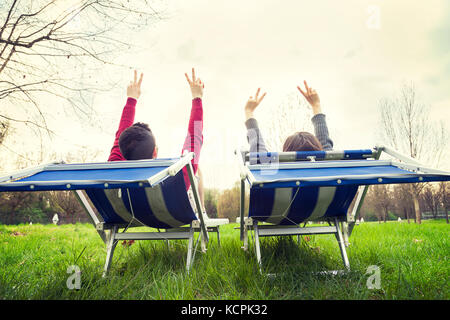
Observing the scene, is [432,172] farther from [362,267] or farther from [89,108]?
[89,108]

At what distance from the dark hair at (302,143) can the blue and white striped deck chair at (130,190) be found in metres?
0.91

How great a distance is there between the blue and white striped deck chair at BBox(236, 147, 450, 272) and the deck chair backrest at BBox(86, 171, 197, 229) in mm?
503

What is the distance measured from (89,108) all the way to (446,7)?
5990 millimetres

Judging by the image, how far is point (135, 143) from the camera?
6.79ft

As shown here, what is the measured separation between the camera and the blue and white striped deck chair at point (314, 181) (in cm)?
139

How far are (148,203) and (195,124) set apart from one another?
917mm

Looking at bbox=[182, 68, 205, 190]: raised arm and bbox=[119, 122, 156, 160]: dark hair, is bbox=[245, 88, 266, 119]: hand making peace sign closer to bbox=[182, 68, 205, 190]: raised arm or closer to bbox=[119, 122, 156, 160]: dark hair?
bbox=[182, 68, 205, 190]: raised arm

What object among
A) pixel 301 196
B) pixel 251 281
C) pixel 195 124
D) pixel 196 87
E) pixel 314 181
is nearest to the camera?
pixel 314 181

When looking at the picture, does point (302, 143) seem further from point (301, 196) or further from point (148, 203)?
point (148, 203)

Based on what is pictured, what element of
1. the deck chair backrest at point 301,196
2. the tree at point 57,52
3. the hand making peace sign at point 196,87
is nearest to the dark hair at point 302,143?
the deck chair backrest at point 301,196

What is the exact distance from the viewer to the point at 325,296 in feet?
4.70

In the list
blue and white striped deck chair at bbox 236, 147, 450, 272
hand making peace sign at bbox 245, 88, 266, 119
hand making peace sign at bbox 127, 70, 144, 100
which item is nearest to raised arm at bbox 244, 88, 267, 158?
hand making peace sign at bbox 245, 88, 266, 119

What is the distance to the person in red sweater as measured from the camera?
2082mm

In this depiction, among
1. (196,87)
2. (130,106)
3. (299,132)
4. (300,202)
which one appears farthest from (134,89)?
(300,202)
